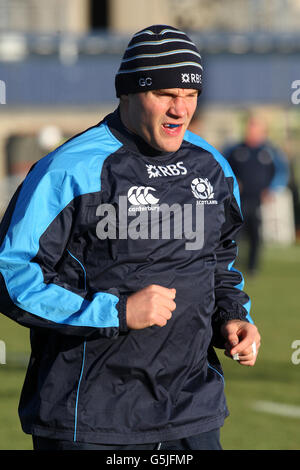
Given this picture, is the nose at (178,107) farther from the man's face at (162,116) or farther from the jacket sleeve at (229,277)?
the jacket sleeve at (229,277)

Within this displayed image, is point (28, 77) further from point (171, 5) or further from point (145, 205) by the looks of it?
point (145, 205)

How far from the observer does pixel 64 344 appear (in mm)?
2988

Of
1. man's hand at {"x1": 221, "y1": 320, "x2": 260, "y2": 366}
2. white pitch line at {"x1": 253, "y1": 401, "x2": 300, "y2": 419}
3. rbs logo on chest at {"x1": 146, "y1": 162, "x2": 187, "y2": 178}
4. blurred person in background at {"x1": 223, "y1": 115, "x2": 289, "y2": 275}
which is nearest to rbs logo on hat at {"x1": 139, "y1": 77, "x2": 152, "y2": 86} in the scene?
rbs logo on chest at {"x1": 146, "y1": 162, "x2": 187, "y2": 178}

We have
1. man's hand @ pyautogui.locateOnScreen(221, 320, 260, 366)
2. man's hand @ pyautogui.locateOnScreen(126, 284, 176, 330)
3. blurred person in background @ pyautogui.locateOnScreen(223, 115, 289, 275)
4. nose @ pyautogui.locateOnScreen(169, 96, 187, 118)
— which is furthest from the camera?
blurred person in background @ pyautogui.locateOnScreen(223, 115, 289, 275)

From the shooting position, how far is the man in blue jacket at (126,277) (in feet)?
9.46

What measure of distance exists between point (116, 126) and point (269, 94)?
787 inches

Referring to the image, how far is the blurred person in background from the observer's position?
14.5 meters

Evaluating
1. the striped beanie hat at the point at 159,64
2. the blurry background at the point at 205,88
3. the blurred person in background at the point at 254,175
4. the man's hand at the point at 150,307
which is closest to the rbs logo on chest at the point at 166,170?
the striped beanie hat at the point at 159,64

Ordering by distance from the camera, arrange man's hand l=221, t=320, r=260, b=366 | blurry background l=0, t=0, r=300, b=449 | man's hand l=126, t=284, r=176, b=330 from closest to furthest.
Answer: man's hand l=126, t=284, r=176, b=330
man's hand l=221, t=320, r=260, b=366
blurry background l=0, t=0, r=300, b=449

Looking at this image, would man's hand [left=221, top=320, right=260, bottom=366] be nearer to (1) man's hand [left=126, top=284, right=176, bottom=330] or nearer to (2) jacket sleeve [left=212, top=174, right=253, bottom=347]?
(2) jacket sleeve [left=212, top=174, right=253, bottom=347]

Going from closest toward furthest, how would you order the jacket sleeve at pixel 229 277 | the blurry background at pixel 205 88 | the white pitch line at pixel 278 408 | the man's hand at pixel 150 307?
1. the man's hand at pixel 150 307
2. the jacket sleeve at pixel 229 277
3. the white pitch line at pixel 278 408
4. the blurry background at pixel 205 88

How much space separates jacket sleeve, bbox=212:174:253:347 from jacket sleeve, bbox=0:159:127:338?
50 cm

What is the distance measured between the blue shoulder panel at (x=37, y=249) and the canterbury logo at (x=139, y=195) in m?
0.11

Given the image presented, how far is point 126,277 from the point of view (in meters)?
2.97
